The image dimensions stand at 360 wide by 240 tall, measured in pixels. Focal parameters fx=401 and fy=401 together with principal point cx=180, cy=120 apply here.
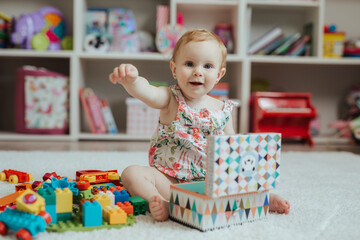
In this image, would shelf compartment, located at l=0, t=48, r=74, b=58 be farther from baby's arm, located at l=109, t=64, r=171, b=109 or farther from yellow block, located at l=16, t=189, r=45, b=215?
yellow block, located at l=16, t=189, r=45, b=215

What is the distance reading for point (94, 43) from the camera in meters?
2.25

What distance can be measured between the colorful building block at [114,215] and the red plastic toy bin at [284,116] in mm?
1573

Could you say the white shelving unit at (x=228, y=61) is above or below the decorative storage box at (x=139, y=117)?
above

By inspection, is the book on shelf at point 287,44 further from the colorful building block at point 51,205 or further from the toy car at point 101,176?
the colorful building block at point 51,205

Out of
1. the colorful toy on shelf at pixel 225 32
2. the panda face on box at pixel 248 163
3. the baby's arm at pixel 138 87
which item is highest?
the colorful toy on shelf at pixel 225 32

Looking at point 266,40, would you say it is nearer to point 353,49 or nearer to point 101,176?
point 353,49

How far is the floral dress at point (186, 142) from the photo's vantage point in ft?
2.97

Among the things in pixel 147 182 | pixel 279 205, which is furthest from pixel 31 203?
pixel 279 205

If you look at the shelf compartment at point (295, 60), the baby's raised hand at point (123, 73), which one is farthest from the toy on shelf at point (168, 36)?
the baby's raised hand at point (123, 73)

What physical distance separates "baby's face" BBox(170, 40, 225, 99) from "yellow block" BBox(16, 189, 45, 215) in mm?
405

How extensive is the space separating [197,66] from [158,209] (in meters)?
0.33

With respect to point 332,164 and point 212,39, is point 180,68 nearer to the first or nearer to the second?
point 212,39

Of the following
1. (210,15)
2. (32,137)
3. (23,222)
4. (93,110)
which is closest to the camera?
(23,222)

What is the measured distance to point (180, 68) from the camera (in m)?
0.90
